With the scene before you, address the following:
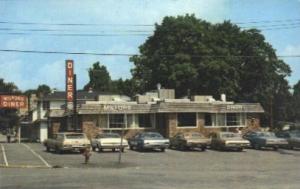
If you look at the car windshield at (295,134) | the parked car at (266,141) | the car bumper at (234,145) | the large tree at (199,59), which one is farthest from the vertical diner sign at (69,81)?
the car windshield at (295,134)

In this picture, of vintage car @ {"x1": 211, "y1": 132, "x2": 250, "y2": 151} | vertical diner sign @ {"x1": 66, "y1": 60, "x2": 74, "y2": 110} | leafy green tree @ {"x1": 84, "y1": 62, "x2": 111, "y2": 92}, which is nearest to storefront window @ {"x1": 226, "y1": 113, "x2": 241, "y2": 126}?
vintage car @ {"x1": 211, "y1": 132, "x2": 250, "y2": 151}

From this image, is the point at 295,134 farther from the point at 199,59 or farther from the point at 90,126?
the point at 199,59

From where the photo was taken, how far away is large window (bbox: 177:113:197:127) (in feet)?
188

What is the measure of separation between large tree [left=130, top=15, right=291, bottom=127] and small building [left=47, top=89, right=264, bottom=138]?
13.0 m

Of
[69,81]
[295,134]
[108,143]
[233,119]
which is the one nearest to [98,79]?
[69,81]

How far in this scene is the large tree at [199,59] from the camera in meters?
74.4

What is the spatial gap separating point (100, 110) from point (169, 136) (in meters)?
6.35

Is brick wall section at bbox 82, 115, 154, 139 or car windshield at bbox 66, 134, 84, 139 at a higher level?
brick wall section at bbox 82, 115, 154, 139

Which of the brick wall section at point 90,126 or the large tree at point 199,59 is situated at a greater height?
the large tree at point 199,59

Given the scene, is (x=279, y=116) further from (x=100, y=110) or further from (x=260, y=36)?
(x=100, y=110)

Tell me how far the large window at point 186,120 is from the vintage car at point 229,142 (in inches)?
331

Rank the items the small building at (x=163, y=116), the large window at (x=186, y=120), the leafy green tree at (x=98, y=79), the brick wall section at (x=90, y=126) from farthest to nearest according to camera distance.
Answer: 1. the leafy green tree at (x=98, y=79)
2. the large window at (x=186, y=120)
3. the small building at (x=163, y=116)
4. the brick wall section at (x=90, y=126)

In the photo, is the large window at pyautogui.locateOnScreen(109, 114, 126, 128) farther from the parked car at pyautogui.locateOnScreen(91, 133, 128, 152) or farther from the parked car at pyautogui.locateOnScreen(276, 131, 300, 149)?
the parked car at pyautogui.locateOnScreen(276, 131, 300, 149)

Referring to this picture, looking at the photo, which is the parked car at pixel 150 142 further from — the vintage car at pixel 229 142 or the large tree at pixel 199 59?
the large tree at pixel 199 59
